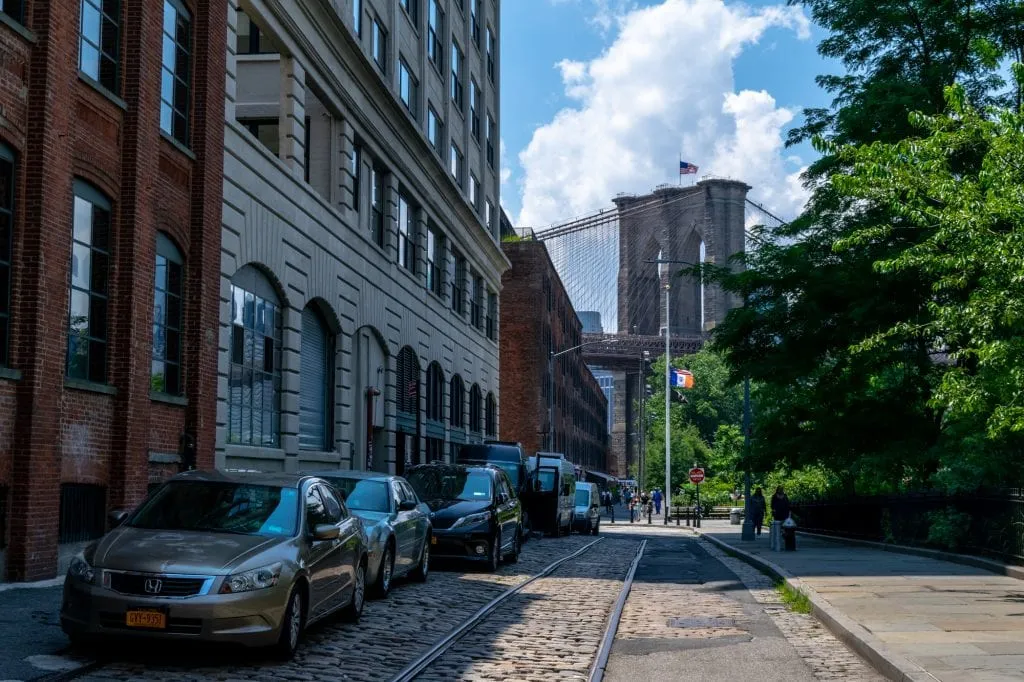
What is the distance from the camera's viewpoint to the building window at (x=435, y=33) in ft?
134

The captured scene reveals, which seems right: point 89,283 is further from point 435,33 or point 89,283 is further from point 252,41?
point 435,33

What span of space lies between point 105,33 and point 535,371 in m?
55.7

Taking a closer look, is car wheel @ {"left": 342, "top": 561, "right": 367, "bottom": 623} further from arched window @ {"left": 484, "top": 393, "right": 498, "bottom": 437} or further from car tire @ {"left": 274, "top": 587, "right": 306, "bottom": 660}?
arched window @ {"left": 484, "top": 393, "right": 498, "bottom": 437}

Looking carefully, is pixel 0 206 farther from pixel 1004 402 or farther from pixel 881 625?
pixel 1004 402

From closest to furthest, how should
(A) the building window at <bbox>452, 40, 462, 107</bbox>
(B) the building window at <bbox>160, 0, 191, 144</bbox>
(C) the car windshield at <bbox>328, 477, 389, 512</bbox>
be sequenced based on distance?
(C) the car windshield at <bbox>328, 477, 389, 512</bbox> < (B) the building window at <bbox>160, 0, 191, 144</bbox> < (A) the building window at <bbox>452, 40, 462, 107</bbox>

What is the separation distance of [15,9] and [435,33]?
1102 inches

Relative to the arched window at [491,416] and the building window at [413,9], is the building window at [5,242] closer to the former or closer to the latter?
the building window at [413,9]

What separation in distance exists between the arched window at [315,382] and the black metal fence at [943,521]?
43.4ft

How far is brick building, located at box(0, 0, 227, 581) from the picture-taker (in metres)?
14.7

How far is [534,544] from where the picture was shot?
31.0m

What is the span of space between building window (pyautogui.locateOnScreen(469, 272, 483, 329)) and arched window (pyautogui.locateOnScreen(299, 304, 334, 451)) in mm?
18829

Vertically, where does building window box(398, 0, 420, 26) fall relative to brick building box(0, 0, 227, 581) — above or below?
above

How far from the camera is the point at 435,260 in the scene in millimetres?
41812

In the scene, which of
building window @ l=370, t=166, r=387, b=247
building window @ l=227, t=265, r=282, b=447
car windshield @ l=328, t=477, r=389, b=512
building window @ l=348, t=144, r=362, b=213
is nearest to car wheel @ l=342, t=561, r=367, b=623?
car windshield @ l=328, t=477, r=389, b=512
